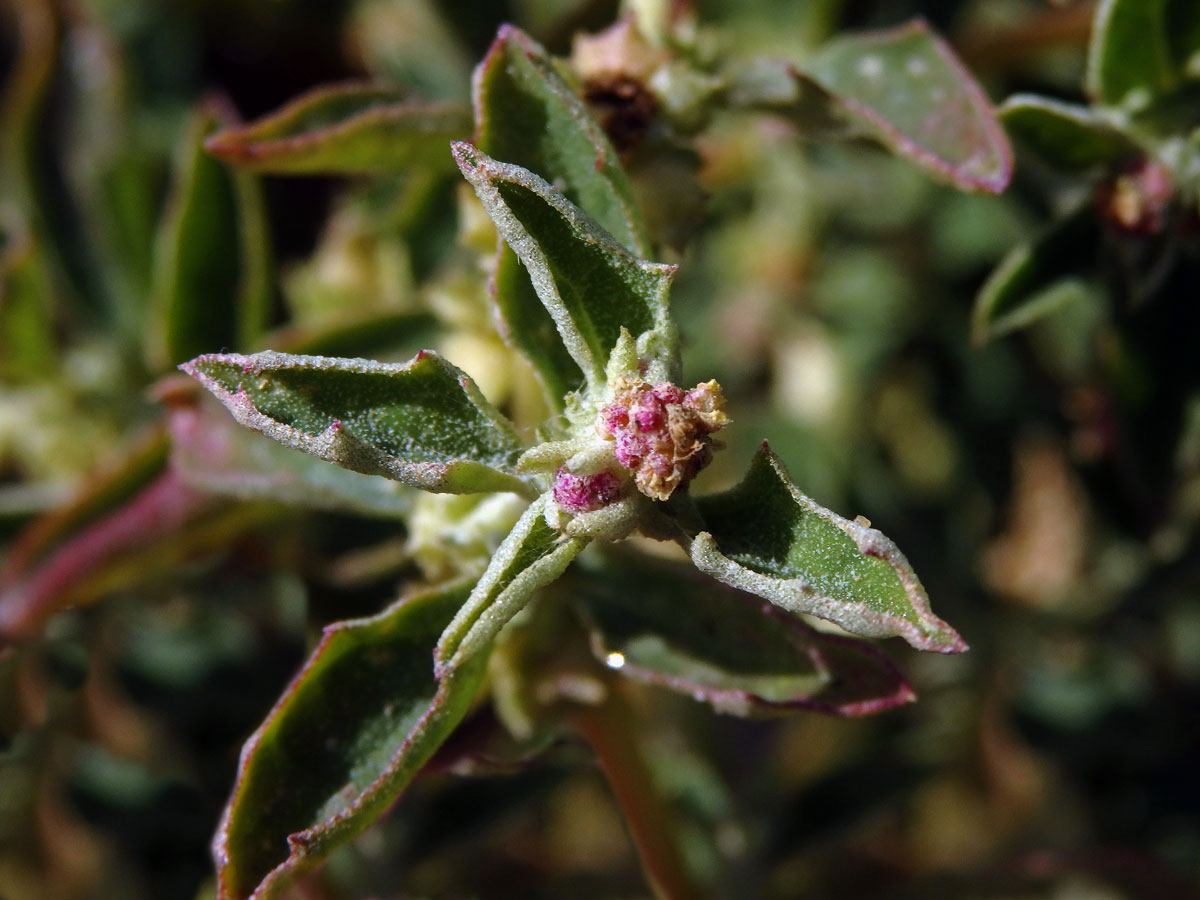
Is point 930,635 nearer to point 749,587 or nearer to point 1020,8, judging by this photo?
point 749,587

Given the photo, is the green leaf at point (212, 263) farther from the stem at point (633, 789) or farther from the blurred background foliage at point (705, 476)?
the stem at point (633, 789)

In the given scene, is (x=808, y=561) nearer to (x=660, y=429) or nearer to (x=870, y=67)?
(x=660, y=429)

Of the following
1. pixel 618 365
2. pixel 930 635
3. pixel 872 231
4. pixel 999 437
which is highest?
pixel 618 365

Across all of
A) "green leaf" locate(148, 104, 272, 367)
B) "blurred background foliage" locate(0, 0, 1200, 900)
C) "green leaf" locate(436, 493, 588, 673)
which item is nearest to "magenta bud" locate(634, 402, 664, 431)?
"green leaf" locate(436, 493, 588, 673)

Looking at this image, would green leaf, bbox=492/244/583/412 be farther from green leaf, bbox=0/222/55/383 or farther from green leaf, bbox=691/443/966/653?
green leaf, bbox=0/222/55/383

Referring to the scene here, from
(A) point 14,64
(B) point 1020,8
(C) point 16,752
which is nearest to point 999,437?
(B) point 1020,8

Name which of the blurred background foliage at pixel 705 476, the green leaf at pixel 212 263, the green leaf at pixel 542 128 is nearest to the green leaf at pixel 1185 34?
the blurred background foliage at pixel 705 476

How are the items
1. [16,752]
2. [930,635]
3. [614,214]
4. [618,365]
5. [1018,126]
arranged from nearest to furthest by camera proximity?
[930,635]
[618,365]
[614,214]
[1018,126]
[16,752]
